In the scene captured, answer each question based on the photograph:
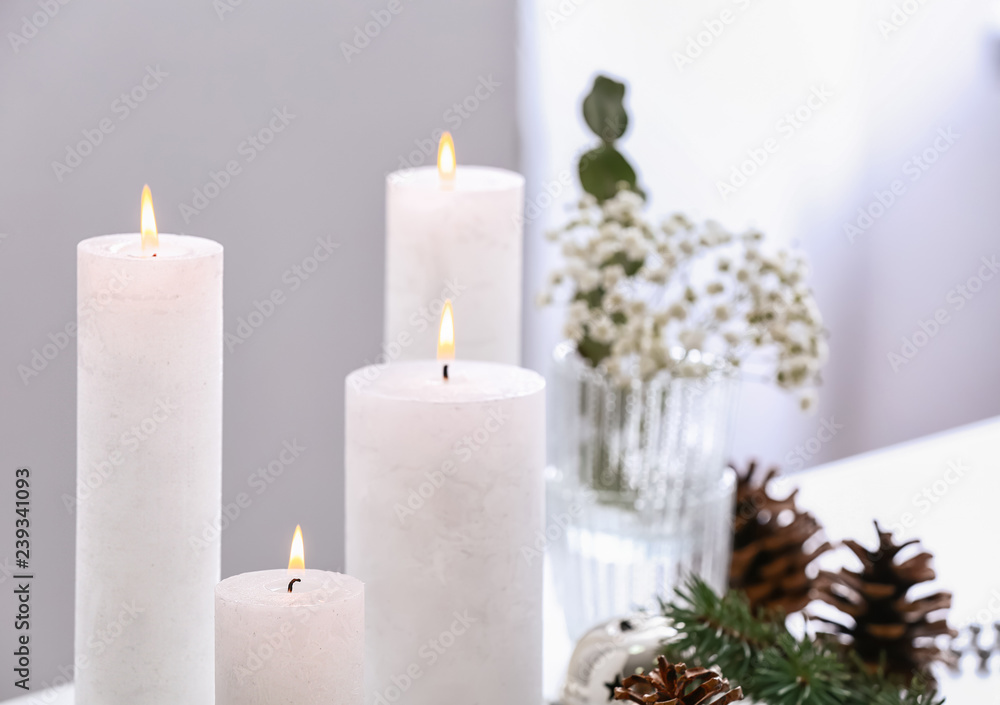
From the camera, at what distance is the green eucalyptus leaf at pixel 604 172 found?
2.86ft

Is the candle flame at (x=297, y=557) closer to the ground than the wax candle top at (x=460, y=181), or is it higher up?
closer to the ground

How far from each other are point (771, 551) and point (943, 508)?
280 millimetres

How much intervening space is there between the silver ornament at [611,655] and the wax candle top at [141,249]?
308 mm

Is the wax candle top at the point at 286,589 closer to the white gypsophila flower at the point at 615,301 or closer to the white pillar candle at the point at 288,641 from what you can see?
the white pillar candle at the point at 288,641

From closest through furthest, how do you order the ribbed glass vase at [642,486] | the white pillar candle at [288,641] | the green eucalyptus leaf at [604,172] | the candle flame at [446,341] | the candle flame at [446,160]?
1. the white pillar candle at [288,641]
2. the candle flame at [446,341]
3. the candle flame at [446,160]
4. the ribbed glass vase at [642,486]
5. the green eucalyptus leaf at [604,172]

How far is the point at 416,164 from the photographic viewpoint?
1094mm

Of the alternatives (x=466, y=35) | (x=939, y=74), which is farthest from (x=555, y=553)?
(x=939, y=74)

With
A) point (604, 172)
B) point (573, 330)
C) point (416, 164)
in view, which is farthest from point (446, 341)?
point (416, 164)

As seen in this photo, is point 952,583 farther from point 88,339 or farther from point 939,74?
point 939,74

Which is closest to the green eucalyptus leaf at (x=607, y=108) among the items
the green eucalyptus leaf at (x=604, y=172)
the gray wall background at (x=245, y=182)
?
the green eucalyptus leaf at (x=604, y=172)


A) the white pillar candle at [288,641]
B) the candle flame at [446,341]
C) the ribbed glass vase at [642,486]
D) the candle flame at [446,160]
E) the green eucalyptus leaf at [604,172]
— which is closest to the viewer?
the white pillar candle at [288,641]

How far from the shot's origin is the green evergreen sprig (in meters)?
0.57

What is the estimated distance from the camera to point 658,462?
77 cm

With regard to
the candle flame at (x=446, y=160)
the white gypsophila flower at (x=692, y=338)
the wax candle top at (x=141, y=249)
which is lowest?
the white gypsophila flower at (x=692, y=338)
